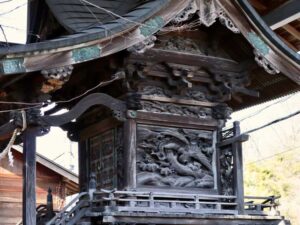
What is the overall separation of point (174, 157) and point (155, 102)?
836 millimetres

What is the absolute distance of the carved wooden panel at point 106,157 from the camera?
31.2 ft

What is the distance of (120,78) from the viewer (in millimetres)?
9141

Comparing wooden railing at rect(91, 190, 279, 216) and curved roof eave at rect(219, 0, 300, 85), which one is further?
curved roof eave at rect(219, 0, 300, 85)

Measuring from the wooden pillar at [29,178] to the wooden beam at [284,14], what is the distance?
221 inches

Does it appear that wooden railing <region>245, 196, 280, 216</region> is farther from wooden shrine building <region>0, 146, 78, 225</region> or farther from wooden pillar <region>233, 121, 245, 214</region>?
wooden shrine building <region>0, 146, 78, 225</region>

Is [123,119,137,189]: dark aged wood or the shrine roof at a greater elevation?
the shrine roof

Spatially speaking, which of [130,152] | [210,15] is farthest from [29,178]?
[210,15]

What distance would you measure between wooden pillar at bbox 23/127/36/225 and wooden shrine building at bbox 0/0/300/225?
A: 12 millimetres

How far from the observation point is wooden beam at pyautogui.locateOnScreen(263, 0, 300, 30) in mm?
11758

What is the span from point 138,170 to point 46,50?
2369 mm

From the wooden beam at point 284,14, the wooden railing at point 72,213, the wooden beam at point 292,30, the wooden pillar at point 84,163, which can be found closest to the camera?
the wooden railing at point 72,213

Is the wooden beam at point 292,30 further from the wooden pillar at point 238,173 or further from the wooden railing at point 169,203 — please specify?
the wooden railing at point 169,203

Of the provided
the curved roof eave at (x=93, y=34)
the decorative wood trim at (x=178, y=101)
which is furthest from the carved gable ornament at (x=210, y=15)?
the decorative wood trim at (x=178, y=101)

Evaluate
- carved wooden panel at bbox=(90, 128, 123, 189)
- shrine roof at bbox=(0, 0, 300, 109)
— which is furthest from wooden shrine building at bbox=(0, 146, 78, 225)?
carved wooden panel at bbox=(90, 128, 123, 189)
